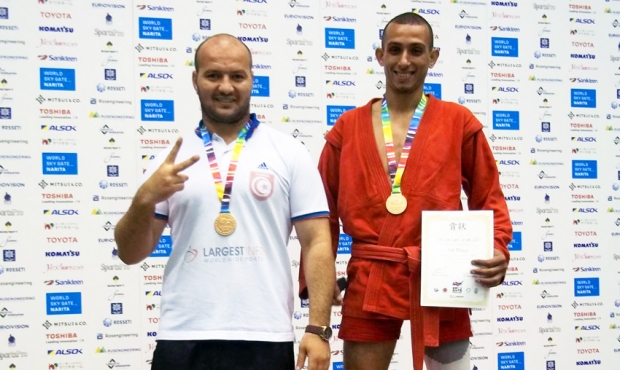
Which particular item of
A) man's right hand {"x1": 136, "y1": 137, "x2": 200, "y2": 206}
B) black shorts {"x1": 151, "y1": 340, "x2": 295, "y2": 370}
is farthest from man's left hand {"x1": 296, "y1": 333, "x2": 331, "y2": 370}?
man's right hand {"x1": 136, "y1": 137, "x2": 200, "y2": 206}

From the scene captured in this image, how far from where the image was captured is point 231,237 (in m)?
1.86

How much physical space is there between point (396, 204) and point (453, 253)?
0.81 feet

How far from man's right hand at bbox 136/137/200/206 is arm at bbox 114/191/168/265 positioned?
26mm

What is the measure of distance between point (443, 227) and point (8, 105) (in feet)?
8.96

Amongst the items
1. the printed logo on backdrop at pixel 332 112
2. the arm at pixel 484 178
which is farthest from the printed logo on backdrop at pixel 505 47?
the arm at pixel 484 178

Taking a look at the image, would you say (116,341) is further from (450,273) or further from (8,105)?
(450,273)

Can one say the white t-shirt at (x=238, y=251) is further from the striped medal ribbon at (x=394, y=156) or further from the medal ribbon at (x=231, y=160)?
the striped medal ribbon at (x=394, y=156)

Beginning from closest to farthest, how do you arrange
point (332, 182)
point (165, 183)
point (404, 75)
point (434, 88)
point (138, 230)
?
point (165, 183) → point (138, 230) → point (404, 75) → point (332, 182) → point (434, 88)

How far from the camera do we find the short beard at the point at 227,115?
1.98m

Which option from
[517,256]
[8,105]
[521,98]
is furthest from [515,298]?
[8,105]

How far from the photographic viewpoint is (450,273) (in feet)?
6.75

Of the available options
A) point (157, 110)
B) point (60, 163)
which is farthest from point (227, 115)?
point (60, 163)

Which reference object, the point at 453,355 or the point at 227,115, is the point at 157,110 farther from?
the point at 453,355

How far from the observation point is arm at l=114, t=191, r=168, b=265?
181cm
